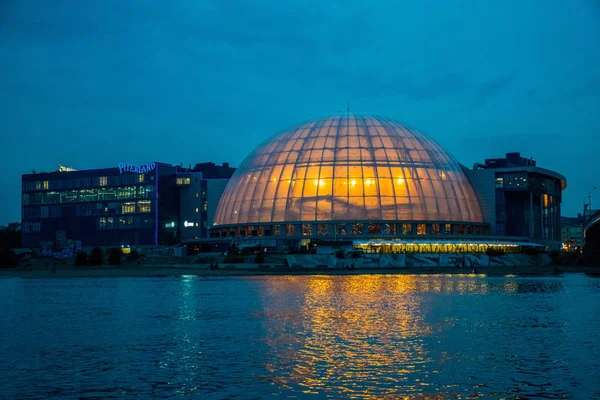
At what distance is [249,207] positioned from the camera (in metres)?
120

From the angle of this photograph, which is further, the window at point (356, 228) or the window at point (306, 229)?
the window at point (306, 229)

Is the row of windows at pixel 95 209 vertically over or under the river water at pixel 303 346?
over

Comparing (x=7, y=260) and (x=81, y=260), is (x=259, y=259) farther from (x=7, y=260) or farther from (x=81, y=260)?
(x=7, y=260)

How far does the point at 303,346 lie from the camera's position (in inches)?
1268

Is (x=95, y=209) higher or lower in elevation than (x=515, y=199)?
higher

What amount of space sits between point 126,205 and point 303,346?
134931 millimetres

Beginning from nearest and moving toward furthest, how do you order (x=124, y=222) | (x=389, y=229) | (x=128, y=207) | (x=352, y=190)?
(x=389, y=229) → (x=352, y=190) → (x=128, y=207) → (x=124, y=222)

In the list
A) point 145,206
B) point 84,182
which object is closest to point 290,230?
point 145,206

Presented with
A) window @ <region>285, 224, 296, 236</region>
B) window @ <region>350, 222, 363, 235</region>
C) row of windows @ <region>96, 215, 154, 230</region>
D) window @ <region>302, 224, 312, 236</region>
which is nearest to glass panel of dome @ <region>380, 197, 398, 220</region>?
window @ <region>350, 222, 363, 235</region>

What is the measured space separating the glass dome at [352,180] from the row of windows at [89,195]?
38668mm

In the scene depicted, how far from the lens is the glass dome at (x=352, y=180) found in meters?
113

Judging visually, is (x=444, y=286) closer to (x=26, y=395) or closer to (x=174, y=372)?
(x=174, y=372)

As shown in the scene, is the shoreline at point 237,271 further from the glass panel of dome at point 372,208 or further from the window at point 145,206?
the window at point 145,206

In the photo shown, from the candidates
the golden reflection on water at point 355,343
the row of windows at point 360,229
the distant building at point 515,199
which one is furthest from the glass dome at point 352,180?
the golden reflection on water at point 355,343
